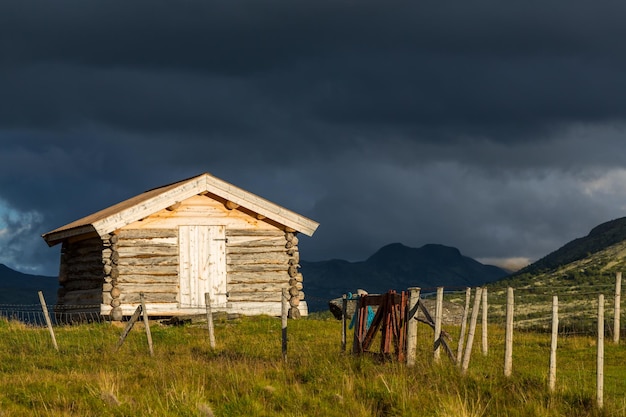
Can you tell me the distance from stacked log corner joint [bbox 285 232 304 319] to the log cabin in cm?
4

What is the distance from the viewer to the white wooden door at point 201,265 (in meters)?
32.0

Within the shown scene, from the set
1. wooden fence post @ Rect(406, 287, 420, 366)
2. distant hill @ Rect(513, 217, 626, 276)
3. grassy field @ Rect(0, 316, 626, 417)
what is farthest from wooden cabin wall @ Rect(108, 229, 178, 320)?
distant hill @ Rect(513, 217, 626, 276)

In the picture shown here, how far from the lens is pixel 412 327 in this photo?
58.4ft

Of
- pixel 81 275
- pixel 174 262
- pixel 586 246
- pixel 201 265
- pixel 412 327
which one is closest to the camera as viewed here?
pixel 412 327

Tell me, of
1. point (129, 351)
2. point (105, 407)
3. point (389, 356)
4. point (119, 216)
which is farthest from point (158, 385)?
point (119, 216)

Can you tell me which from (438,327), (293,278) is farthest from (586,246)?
(438,327)

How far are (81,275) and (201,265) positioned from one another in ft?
17.6

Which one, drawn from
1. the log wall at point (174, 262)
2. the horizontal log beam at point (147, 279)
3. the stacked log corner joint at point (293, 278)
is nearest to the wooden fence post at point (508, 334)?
the log wall at point (174, 262)

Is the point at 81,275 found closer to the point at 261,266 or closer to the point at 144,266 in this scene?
the point at 144,266

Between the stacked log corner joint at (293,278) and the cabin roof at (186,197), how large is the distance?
0.48 meters

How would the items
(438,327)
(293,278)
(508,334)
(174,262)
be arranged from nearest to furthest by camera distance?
(508,334)
(438,327)
(174,262)
(293,278)

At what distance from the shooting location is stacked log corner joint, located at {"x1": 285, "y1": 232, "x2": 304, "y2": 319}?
33125mm

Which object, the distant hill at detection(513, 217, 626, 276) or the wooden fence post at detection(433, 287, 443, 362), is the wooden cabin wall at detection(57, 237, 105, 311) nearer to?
the wooden fence post at detection(433, 287, 443, 362)

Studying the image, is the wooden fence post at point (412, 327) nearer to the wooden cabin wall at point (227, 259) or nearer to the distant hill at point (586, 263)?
the wooden cabin wall at point (227, 259)
